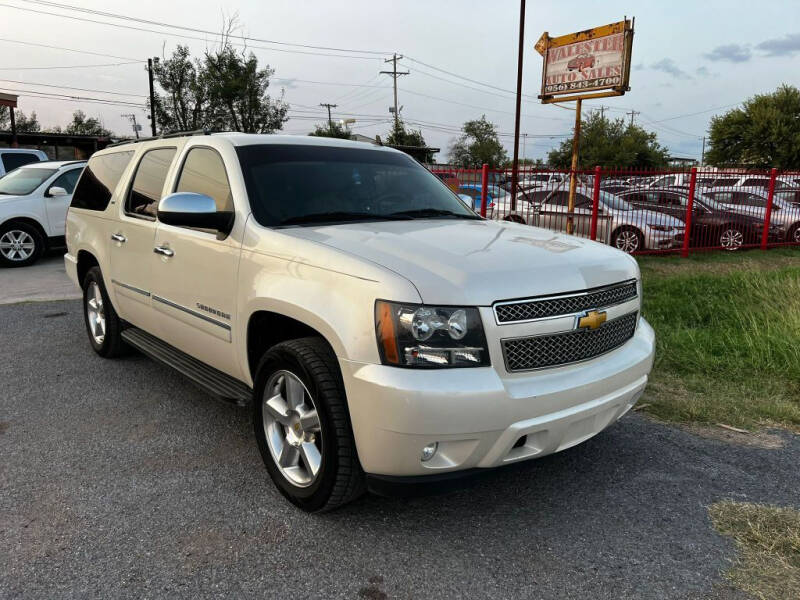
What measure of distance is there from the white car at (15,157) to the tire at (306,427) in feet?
45.0

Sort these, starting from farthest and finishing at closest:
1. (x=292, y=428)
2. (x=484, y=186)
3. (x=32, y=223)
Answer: (x=484, y=186)
(x=32, y=223)
(x=292, y=428)

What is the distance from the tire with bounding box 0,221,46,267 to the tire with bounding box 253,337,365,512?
9348 millimetres

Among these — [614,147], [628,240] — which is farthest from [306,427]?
[614,147]

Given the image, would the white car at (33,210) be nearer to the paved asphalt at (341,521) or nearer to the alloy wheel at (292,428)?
the paved asphalt at (341,521)

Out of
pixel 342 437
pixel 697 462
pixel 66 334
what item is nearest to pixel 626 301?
pixel 697 462

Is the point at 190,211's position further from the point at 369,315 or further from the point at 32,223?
the point at 32,223

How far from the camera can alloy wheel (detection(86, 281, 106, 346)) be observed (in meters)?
5.18

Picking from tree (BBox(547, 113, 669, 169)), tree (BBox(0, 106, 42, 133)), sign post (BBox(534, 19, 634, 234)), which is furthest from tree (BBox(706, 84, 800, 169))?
tree (BBox(0, 106, 42, 133))

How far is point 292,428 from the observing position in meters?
2.96

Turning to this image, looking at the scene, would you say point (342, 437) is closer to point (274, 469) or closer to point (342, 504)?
point (342, 504)

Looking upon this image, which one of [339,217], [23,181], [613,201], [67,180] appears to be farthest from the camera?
[613,201]

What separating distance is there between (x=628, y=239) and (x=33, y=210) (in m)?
10.9

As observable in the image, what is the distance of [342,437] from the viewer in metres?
2.59

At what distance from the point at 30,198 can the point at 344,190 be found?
9.04 m
